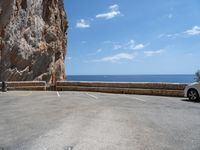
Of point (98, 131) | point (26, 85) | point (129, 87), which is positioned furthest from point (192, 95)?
point (26, 85)

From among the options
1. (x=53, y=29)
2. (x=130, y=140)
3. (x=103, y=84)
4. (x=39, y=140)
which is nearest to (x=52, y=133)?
(x=39, y=140)

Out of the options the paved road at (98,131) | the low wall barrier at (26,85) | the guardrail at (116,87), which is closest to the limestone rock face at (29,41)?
the low wall barrier at (26,85)

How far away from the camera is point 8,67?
33.2 m

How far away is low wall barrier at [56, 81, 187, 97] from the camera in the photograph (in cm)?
1938

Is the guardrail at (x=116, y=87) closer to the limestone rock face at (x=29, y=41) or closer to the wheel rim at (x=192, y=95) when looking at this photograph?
the wheel rim at (x=192, y=95)

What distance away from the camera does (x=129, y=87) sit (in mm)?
21406

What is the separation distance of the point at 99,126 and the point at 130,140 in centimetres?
165

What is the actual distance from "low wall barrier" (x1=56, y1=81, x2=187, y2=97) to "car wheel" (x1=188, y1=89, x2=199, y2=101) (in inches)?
104

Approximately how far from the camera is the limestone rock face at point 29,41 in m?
33.2

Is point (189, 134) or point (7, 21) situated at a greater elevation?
point (7, 21)

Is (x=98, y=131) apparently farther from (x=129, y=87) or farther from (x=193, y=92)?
(x=129, y=87)

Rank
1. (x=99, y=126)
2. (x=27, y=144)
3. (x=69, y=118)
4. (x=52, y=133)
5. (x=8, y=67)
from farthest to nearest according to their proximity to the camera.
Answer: (x=8, y=67)
(x=69, y=118)
(x=99, y=126)
(x=52, y=133)
(x=27, y=144)

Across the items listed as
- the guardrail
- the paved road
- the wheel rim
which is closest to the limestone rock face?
the guardrail

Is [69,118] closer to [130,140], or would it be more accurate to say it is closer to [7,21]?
[130,140]
